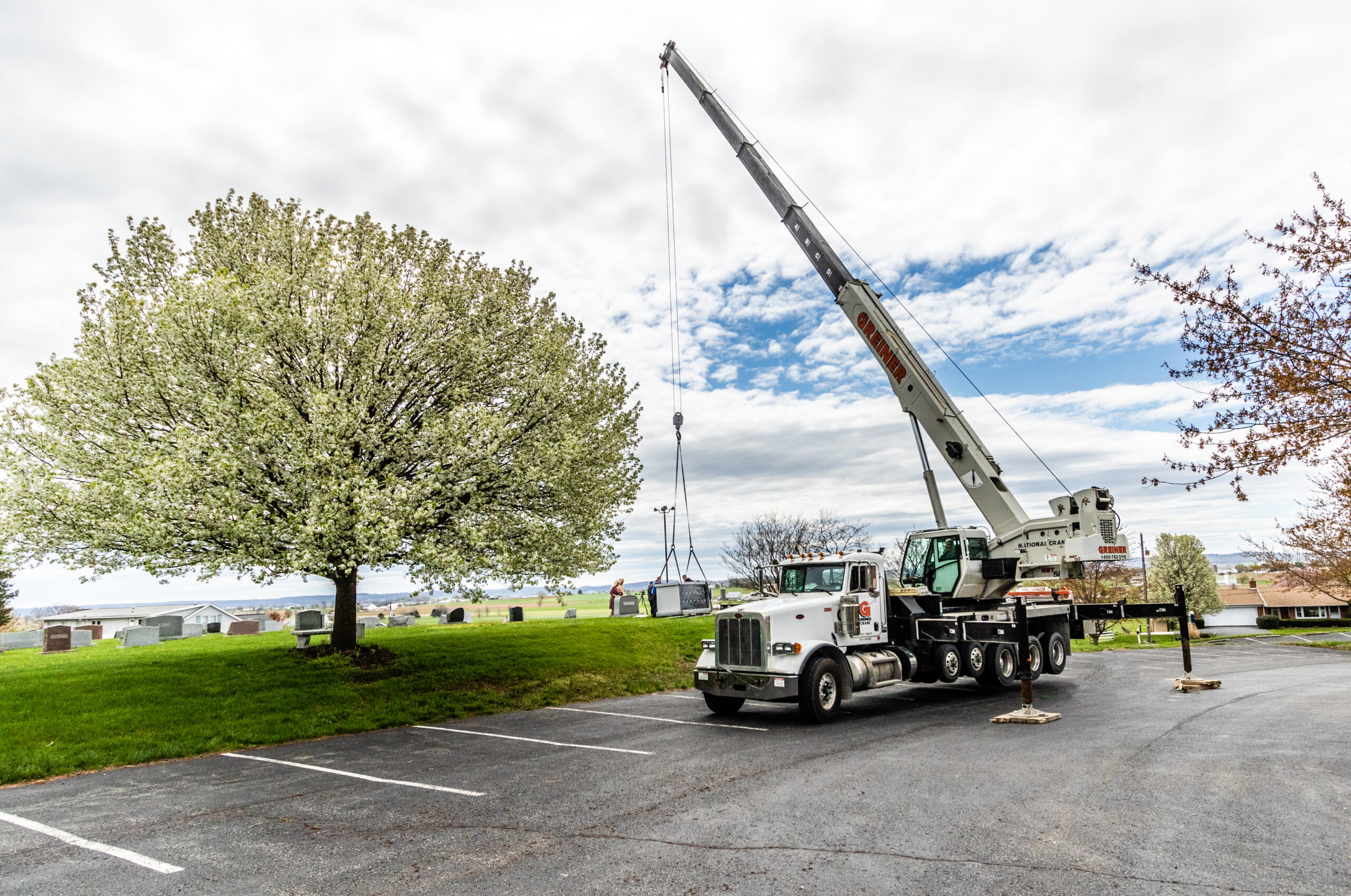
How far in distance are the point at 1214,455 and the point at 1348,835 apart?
12.4 feet

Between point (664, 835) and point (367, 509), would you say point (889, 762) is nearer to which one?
point (664, 835)

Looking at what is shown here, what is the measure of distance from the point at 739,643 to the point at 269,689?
1011cm

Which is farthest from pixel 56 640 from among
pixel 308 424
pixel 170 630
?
pixel 308 424

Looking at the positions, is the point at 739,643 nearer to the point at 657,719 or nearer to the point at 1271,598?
the point at 657,719

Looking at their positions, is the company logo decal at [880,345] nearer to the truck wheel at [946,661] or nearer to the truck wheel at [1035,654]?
the truck wheel at [946,661]

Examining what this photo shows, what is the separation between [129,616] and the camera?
69.7 metres

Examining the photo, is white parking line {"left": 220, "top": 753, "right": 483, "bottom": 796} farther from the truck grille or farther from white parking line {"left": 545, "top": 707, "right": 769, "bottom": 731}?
the truck grille

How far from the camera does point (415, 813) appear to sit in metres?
7.91

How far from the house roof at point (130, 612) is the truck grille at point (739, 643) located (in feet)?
190

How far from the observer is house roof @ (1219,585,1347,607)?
74938 mm

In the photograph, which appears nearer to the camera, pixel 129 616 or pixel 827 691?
pixel 827 691

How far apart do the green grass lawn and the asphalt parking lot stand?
1.09 meters

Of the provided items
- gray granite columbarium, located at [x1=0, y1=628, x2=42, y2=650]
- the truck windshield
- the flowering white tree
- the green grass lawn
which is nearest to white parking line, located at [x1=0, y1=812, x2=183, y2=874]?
the green grass lawn

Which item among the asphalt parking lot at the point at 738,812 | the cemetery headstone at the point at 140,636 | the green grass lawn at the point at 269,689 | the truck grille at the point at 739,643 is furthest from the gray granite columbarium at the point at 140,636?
the truck grille at the point at 739,643
